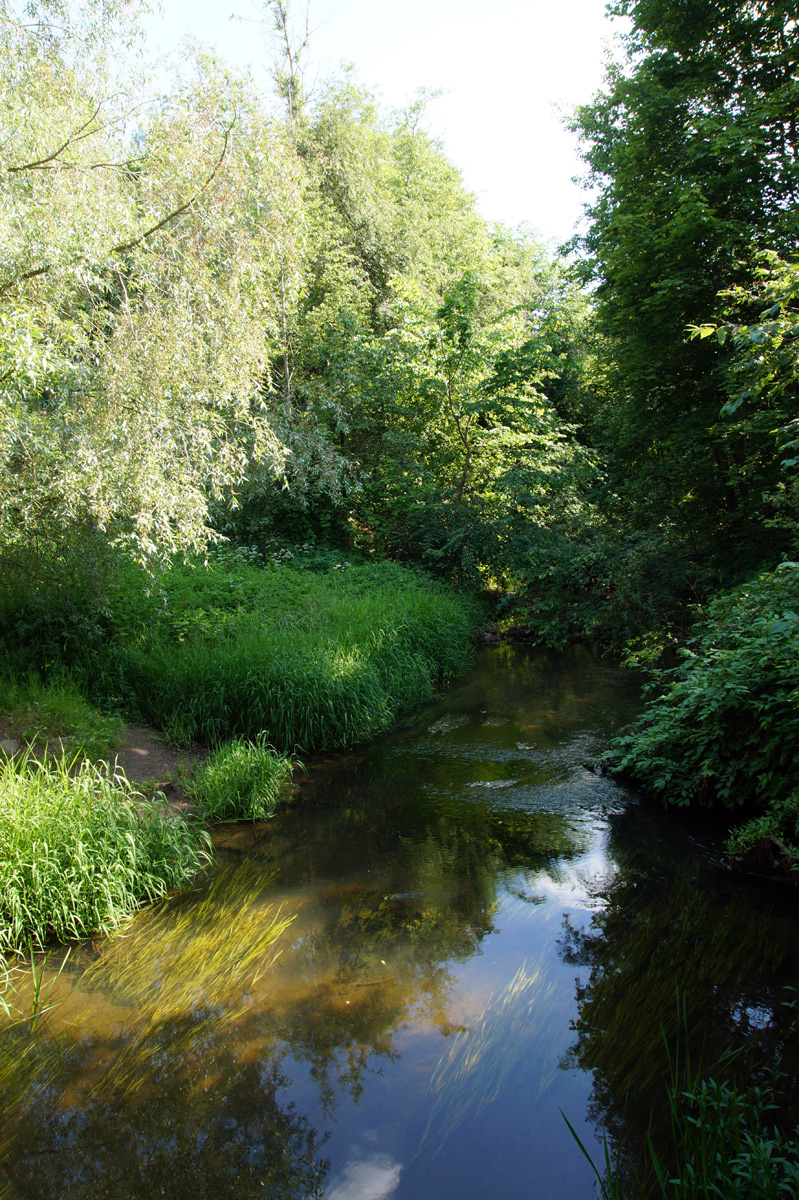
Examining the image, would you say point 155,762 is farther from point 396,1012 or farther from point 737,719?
point 737,719

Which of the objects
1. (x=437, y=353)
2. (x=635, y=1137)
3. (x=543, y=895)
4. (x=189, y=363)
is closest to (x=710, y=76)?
(x=437, y=353)

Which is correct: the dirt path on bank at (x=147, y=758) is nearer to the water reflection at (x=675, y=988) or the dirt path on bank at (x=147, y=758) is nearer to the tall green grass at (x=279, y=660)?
the tall green grass at (x=279, y=660)

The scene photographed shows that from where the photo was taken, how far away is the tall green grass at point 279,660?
7.65 meters

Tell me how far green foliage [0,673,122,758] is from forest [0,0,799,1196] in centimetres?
4

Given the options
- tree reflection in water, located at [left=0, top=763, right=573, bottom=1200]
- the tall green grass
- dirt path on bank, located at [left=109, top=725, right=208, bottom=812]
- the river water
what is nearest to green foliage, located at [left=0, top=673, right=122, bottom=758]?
dirt path on bank, located at [left=109, top=725, right=208, bottom=812]

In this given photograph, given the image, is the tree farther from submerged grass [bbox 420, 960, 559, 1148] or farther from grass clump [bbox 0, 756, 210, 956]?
grass clump [bbox 0, 756, 210, 956]

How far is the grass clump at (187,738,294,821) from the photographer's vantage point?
6191 mm

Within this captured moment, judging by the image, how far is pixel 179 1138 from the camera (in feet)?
9.84

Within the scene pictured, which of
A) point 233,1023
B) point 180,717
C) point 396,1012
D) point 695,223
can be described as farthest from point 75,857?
point 695,223

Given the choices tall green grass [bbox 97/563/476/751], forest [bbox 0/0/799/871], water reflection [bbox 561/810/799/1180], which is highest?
forest [bbox 0/0/799/871]

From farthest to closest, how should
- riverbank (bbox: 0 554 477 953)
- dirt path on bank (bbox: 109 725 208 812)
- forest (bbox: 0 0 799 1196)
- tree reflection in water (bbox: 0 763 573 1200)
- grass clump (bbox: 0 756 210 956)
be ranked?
dirt path on bank (bbox: 109 725 208 812) < forest (bbox: 0 0 799 1196) < riverbank (bbox: 0 554 477 953) < grass clump (bbox: 0 756 210 956) < tree reflection in water (bbox: 0 763 573 1200)

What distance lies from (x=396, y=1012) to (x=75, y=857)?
2.28 meters

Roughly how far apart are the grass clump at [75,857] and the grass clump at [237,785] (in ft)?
3.06

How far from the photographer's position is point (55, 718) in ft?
Result: 21.5
